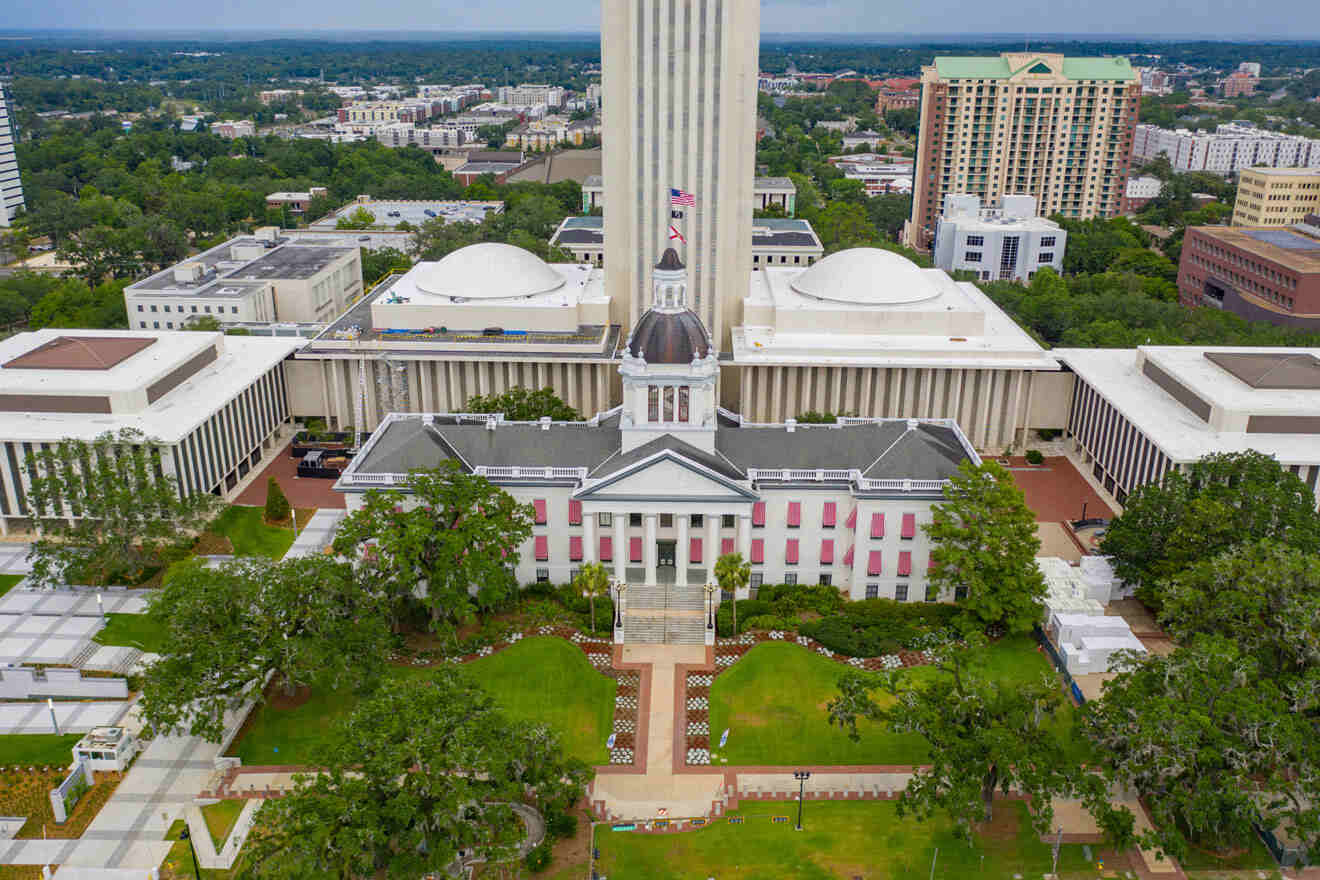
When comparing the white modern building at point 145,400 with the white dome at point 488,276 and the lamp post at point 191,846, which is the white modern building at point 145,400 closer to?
the white dome at point 488,276

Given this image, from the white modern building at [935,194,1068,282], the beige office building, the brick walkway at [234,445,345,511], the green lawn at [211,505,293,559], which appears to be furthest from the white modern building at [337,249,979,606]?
the beige office building

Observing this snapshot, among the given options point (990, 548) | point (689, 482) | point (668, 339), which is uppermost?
point (668, 339)

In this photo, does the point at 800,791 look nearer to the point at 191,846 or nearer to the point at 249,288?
the point at 191,846

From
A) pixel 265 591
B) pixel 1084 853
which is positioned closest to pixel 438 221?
pixel 265 591

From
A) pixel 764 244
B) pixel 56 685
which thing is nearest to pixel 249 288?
pixel 56 685

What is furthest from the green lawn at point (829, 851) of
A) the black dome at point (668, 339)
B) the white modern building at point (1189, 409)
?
the white modern building at point (1189, 409)

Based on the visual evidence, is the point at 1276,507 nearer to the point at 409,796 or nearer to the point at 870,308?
the point at 870,308

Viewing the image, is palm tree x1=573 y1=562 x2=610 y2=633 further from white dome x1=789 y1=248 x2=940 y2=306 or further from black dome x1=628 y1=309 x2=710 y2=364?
white dome x1=789 y1=248 x2=940 y2=306
